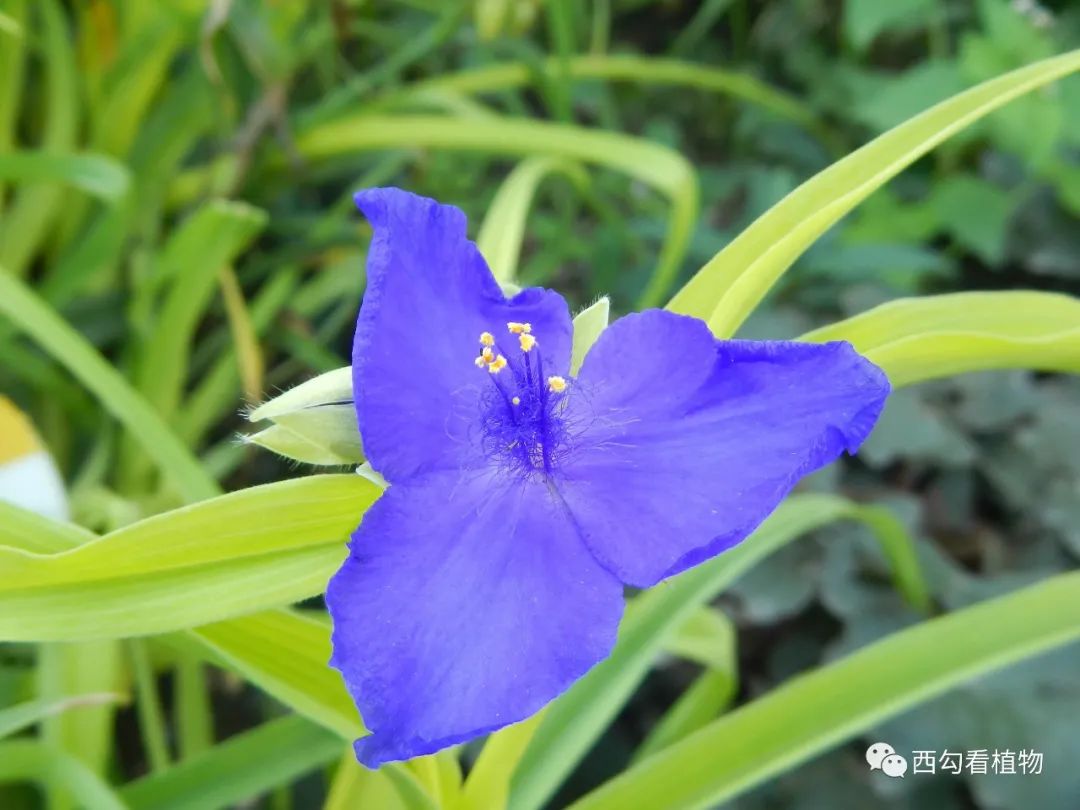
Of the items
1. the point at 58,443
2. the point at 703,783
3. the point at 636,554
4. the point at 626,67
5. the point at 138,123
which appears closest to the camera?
the point at 636,554

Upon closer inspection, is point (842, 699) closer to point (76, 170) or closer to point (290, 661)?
point (290, 661)

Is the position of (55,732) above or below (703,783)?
above

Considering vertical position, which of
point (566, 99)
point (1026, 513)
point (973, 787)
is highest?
→ point (566, 99)

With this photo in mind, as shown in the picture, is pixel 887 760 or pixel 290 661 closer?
pixel 290 661

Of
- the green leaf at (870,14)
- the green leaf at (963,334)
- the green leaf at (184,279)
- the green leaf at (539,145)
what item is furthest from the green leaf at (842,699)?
the green leaf at (870,14)

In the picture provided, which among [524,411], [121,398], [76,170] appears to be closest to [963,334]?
[524,411]

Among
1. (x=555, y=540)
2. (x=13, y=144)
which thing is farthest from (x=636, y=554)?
(x=13, y=144)

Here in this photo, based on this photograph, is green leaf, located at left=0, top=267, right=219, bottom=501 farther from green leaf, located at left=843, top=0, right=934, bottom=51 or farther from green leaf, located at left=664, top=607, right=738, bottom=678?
green leaf, located at left=843, top=0, right=934, bottom=51

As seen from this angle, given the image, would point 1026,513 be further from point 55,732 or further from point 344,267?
point 55,732
